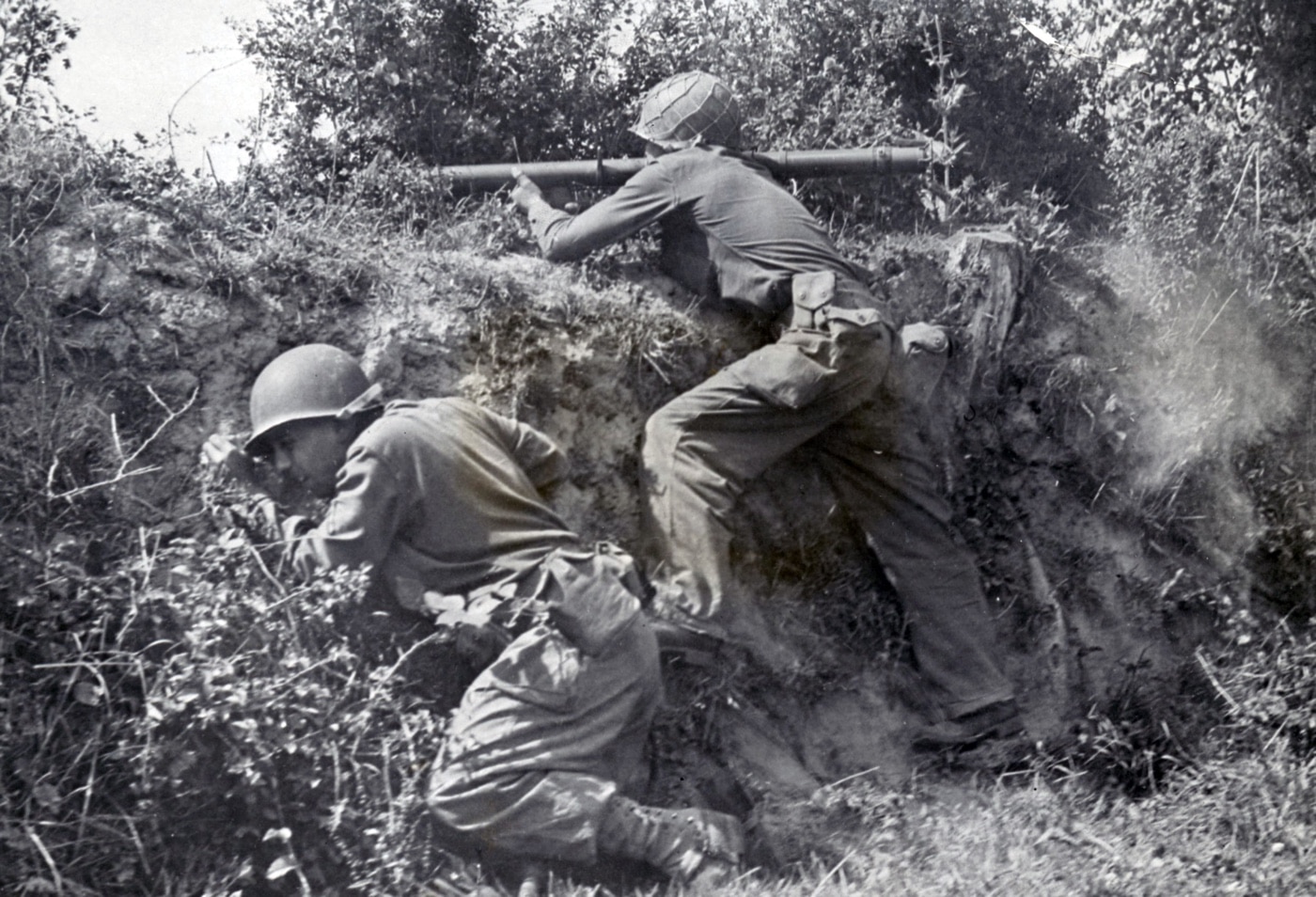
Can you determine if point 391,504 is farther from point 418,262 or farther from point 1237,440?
point 1237,440

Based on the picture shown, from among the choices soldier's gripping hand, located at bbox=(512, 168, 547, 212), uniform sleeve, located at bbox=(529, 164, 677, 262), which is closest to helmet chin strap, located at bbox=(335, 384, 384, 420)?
uniform sleeve, located at bbox=(529, 164, 677, 262)

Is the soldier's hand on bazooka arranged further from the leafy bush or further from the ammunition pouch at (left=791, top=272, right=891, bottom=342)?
the leafy bush

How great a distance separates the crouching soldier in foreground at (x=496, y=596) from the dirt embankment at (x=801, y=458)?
1.55ft

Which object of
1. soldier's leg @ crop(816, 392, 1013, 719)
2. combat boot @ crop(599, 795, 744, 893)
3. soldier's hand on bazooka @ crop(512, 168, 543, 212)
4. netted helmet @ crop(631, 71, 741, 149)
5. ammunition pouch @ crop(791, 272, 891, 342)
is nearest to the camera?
combat boot @ crop(599, 795, 744, 893)

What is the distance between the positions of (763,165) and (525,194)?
1094mm

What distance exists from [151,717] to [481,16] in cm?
428

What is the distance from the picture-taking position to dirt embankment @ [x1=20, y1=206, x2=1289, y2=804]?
5734 millimetres

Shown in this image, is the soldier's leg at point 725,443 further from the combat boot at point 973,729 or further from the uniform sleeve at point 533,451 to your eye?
the combat boot at point 973,729

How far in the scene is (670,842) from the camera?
503 centimetres

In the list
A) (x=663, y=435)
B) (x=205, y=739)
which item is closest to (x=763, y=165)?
(x=663, y=435)

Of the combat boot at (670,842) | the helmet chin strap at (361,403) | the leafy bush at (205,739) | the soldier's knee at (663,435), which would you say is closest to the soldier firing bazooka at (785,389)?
the soldier's knee at (663,435)

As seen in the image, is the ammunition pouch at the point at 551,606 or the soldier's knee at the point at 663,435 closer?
the ammunition pouch at the point at 551,606

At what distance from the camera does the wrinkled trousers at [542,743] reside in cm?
484

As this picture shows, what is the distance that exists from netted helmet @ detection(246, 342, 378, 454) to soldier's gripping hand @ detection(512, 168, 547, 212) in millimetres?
1728
